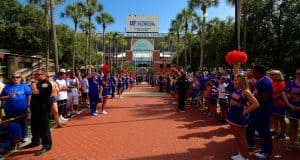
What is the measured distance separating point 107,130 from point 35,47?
4073 cm

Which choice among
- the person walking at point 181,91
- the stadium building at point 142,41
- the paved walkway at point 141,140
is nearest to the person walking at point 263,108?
the paved walkway at point 141,140

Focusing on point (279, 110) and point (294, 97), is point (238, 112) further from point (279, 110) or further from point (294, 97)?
point (279, 110)

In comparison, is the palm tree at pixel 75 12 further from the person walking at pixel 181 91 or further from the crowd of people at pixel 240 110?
the crowd of people at pixel 240 110

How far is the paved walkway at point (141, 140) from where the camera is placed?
801 centimetres

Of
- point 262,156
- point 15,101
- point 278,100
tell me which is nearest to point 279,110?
point 278,100

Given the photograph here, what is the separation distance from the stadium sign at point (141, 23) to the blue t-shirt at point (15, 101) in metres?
98.2

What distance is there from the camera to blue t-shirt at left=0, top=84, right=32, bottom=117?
865cm

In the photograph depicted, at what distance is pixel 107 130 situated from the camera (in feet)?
36.4

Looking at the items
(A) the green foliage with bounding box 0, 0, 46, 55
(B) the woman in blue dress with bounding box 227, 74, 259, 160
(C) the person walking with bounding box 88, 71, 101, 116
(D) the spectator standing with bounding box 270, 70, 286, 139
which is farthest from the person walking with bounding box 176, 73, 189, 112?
(A) the green foliage with bounding box 0, 0, 46, 55

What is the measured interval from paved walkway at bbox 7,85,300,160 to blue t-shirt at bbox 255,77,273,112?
1022mm

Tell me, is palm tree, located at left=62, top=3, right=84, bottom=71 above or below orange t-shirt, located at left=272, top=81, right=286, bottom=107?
above

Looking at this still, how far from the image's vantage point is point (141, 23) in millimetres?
106312

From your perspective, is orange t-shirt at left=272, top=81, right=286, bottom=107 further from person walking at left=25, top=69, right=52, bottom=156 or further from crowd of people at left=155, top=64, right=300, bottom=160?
person walking at left=25, top=69, right=52, bottom=156

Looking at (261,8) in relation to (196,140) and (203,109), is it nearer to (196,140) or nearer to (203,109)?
(203,109)
